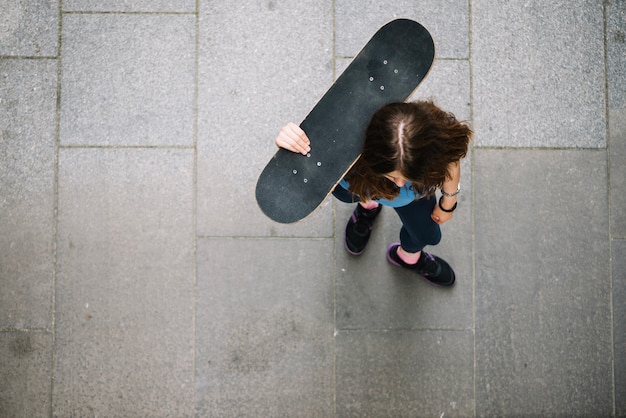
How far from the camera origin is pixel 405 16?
2365mm

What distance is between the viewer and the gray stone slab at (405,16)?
236cm

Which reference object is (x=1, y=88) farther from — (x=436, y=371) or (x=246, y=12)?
(x=436, y=371)

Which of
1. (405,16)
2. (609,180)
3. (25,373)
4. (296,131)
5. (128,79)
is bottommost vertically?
(25,373)

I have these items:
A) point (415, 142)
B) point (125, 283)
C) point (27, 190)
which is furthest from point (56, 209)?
point (415, 142)

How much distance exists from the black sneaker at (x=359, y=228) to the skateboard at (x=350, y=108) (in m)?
0.41

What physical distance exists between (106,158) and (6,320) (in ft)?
3.04

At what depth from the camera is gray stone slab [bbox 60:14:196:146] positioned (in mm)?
2322

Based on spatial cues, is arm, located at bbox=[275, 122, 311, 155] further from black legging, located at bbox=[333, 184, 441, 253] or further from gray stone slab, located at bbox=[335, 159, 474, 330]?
gray stone slab, located at bbox=[335, 159, 474, 330]

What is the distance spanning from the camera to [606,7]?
242cm

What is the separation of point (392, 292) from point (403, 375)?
41cm

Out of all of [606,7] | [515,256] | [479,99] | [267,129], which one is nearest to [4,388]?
[267,129]

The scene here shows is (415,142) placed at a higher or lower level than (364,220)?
higher

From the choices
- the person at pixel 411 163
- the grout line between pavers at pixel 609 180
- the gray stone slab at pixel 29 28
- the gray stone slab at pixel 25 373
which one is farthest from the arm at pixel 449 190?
the gray stone slab at pixel 29 28

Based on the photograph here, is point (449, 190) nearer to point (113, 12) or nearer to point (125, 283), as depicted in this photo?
point (125, 283)
